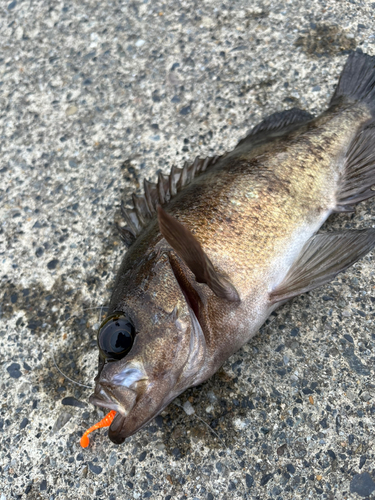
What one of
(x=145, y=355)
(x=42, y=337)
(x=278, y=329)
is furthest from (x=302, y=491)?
(x=42, y=337)

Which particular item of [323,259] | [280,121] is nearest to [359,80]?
[280,121]

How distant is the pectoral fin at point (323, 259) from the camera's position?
2006 mm

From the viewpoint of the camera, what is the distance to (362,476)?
1.92 meters

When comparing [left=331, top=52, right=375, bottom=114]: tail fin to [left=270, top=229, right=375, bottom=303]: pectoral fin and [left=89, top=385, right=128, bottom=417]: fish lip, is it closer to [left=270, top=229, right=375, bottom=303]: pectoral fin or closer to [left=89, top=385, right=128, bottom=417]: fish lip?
[left=270, top=229, right=375, bottom=303]: pectoral fin

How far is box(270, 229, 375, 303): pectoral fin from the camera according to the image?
201cm

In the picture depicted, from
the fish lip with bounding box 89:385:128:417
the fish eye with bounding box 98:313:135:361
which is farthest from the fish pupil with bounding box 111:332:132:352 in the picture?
the fish lip with bounding box 89:385:128:417

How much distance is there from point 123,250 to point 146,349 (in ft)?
3.72

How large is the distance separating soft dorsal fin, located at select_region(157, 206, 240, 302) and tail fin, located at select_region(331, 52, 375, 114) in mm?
1496

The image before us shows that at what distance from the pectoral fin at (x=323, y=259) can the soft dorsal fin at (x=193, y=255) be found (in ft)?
0.98

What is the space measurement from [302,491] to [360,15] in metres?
3.28

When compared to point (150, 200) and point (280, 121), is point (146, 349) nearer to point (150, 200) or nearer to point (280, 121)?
point (150, 200)

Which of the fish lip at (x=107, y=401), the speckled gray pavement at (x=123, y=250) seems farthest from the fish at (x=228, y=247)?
the speckled gray pavement at (x=123, y=250)

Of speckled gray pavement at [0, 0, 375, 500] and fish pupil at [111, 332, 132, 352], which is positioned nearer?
fish pupil at [111, 332, 132, 352]

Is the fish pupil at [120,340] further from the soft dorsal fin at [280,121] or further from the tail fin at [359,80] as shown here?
the tail fin at [359,80]
